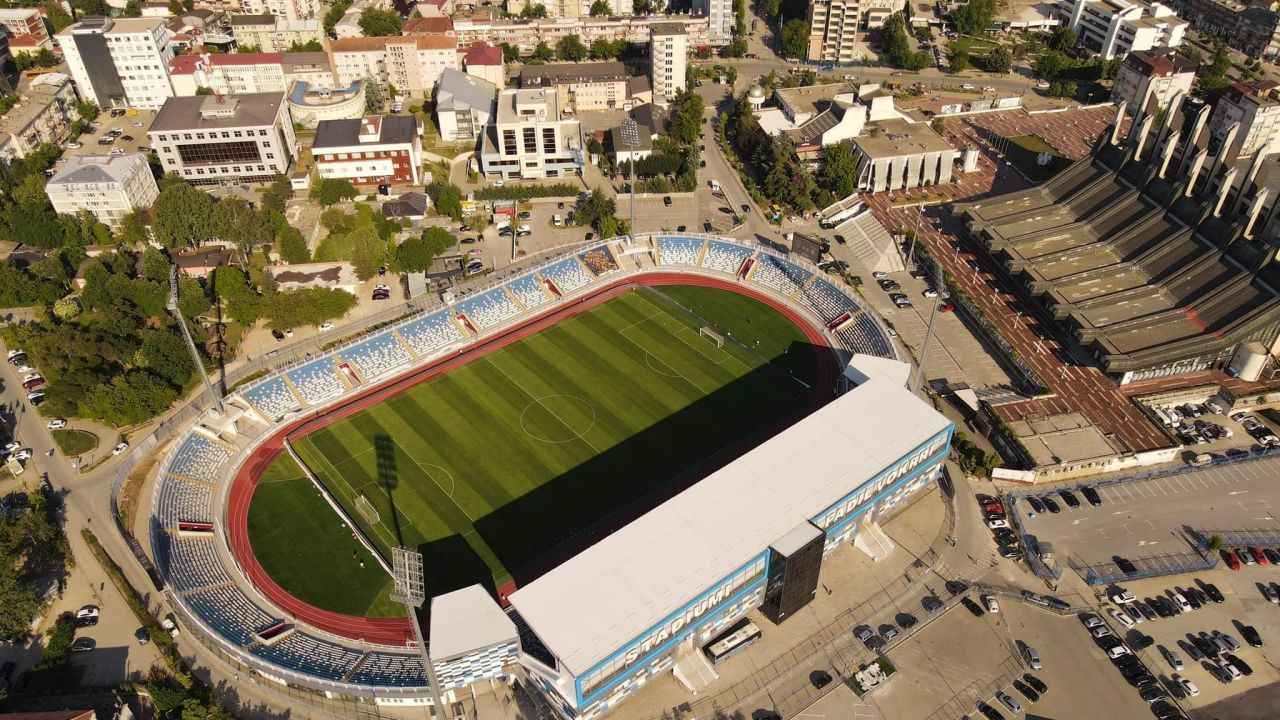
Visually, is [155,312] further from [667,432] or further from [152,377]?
[667,432]

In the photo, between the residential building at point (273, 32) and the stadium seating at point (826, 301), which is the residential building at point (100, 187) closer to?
the residential building at point (273, 32)

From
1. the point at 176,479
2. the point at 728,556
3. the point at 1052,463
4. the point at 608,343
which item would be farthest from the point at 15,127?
the point at 1052,463

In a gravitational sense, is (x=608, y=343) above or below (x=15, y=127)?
below

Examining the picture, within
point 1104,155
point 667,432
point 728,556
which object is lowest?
point 667,432

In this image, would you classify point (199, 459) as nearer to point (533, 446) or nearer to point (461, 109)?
point (533, 446)

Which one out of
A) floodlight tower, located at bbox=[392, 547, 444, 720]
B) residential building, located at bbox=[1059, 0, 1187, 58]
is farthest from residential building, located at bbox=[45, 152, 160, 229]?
residential building, located at bbox=[1059, 0, 1187, 58]

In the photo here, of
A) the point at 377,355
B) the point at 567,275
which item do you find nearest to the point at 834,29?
the point at 567,275

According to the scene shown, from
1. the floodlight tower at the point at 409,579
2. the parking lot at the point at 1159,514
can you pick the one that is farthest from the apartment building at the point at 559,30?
the floodlight tower at the point at 409,579
